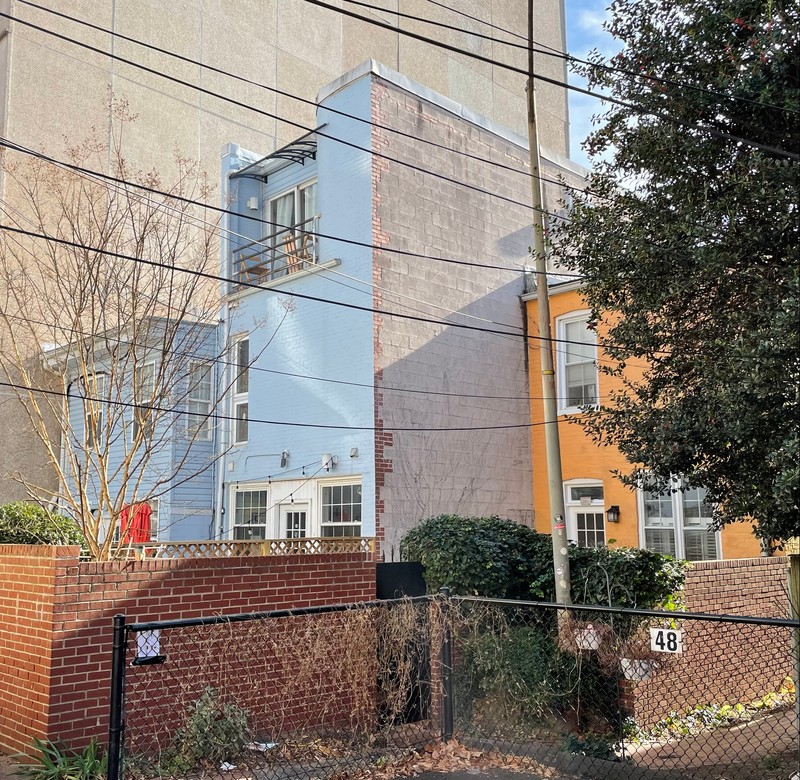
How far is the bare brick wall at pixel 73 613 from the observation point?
6.78 m

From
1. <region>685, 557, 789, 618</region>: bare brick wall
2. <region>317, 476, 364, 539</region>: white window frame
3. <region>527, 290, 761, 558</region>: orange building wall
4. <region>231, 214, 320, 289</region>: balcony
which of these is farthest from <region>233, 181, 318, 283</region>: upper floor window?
<region>685, 557, 789, 618</region>: bare brick wall

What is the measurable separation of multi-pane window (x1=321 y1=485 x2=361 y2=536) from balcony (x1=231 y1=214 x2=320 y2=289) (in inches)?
167

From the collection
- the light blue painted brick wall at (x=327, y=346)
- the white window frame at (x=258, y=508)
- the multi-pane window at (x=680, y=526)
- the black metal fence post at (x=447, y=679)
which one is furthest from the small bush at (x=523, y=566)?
the white window frame at (x=258, y=508)

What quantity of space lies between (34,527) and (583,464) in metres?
10.0

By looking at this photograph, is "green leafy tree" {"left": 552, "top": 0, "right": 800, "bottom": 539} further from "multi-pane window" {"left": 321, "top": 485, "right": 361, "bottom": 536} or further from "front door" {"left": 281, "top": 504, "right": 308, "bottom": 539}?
"front door" {"left": 281, "top": 504, "right": 308, "bottom": 539}

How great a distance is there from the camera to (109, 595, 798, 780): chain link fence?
696cm

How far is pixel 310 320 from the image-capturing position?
51.5 ft

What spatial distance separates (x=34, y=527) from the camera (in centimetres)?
937

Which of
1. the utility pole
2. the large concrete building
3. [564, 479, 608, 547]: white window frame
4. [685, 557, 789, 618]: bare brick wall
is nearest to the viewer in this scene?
the utility pole

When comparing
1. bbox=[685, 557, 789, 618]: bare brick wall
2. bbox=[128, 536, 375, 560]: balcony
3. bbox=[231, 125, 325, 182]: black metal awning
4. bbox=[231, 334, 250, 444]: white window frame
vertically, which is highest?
bbox=[231, 125, 325, 182]: black metal awning

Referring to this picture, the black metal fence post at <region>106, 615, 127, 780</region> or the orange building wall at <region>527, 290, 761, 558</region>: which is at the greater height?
the orange building wall at <region>527, 290, 761, 558</region>

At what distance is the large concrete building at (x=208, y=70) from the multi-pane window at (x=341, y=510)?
670 cm

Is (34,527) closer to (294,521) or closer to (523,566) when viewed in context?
(523,566)

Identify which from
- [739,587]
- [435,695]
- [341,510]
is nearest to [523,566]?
[739,587]
